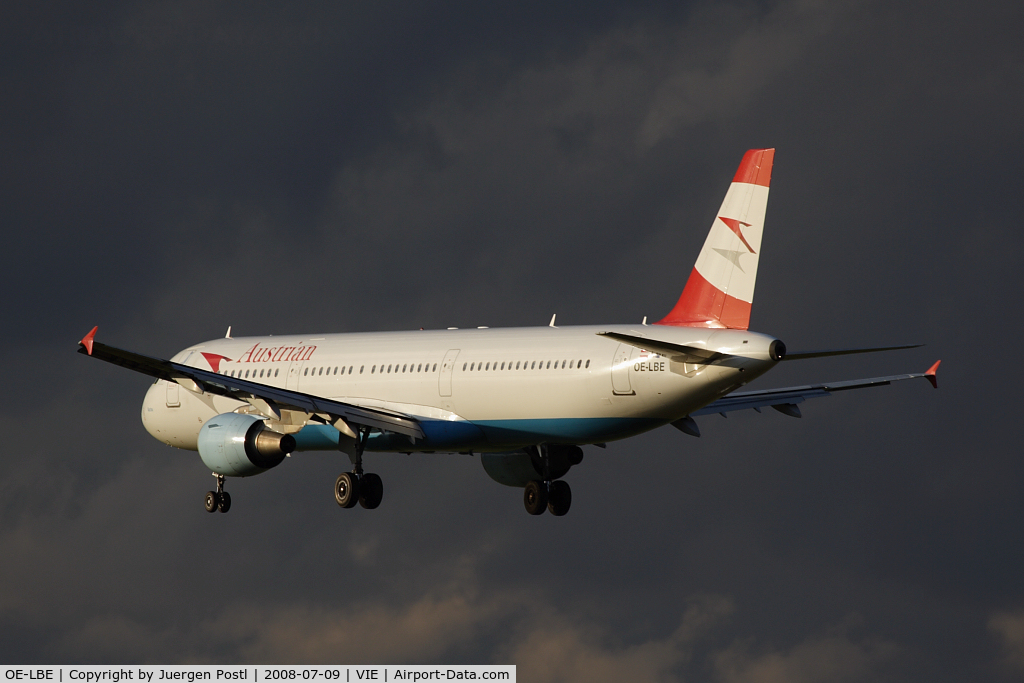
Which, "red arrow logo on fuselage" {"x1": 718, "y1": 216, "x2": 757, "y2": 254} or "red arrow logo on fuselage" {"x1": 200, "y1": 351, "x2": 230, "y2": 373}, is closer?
"red arrow logo on fuselage" {"x1": 718, "y1": 216, "x2": 757, "y2": 254}

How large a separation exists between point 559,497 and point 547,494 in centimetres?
40

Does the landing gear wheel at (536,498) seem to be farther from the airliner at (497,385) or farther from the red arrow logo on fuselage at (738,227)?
the red arrow logo on fuselage at (738,227)

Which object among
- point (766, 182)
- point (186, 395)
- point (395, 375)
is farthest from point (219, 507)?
point (766, 182)

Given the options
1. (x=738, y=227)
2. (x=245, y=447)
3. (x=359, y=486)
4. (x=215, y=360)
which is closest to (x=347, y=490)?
(x=359, y=486)

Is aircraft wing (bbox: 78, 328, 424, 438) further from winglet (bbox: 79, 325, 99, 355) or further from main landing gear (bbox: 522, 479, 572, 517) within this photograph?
main landing gear (bbox: 522, 479, 572, 517)

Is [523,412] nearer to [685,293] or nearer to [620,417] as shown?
[620,417]

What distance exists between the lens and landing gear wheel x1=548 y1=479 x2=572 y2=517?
159ft

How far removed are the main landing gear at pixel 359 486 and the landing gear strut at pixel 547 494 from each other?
5.46 metres

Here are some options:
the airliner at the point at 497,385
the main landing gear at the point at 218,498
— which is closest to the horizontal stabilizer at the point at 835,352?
the airliner at the point at 497,385

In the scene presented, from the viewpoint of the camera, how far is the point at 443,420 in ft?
146

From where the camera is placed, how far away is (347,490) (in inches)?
1779

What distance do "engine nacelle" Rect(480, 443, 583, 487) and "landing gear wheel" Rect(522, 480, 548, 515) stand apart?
0.34m

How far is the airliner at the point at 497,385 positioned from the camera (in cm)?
3897

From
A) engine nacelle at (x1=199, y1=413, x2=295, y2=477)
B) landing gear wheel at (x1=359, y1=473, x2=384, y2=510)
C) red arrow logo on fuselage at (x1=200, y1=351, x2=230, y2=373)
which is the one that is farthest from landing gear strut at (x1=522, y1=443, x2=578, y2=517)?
red arrow logo on fuselage at (x1=200, y1=351, x2=230, y2=373)
